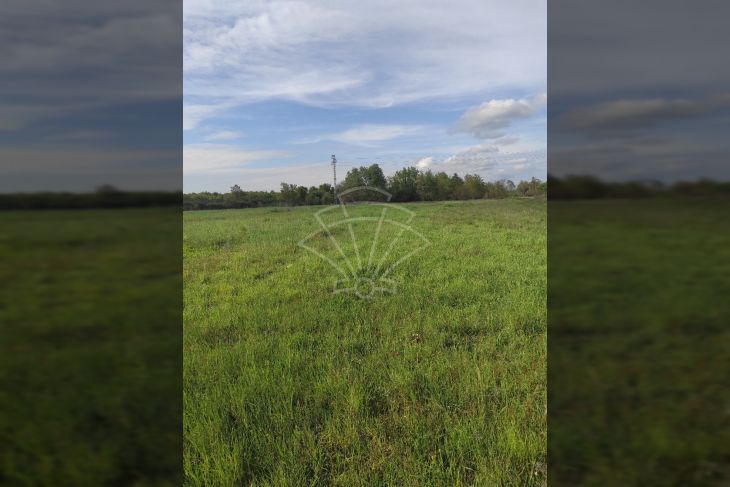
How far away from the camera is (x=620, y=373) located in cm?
271

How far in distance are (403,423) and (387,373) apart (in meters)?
0.83

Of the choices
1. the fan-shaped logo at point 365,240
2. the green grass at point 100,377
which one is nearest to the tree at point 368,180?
the fan-shaped logo at point 365,240

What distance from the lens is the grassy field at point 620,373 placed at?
2.27 meters

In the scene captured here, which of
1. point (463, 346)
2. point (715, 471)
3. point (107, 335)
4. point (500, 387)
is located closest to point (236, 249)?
point (107, 335)

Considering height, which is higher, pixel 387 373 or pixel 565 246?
pixel 565 246

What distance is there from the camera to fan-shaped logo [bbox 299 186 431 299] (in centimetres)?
775

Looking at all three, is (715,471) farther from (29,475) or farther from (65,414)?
(65,414)

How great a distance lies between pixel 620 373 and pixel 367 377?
2.04 meters

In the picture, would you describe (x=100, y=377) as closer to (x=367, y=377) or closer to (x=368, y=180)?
(x=367, y=377)

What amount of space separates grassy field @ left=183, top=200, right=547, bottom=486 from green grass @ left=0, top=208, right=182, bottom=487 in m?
0.37

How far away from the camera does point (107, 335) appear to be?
4871 millimetres

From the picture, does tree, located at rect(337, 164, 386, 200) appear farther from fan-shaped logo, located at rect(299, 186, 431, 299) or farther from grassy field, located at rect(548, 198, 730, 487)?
grassy field, located at rect(548, 198, 730, 487)

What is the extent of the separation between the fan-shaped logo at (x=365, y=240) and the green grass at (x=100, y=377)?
3560 millimetres

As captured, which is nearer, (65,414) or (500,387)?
(65,414)
